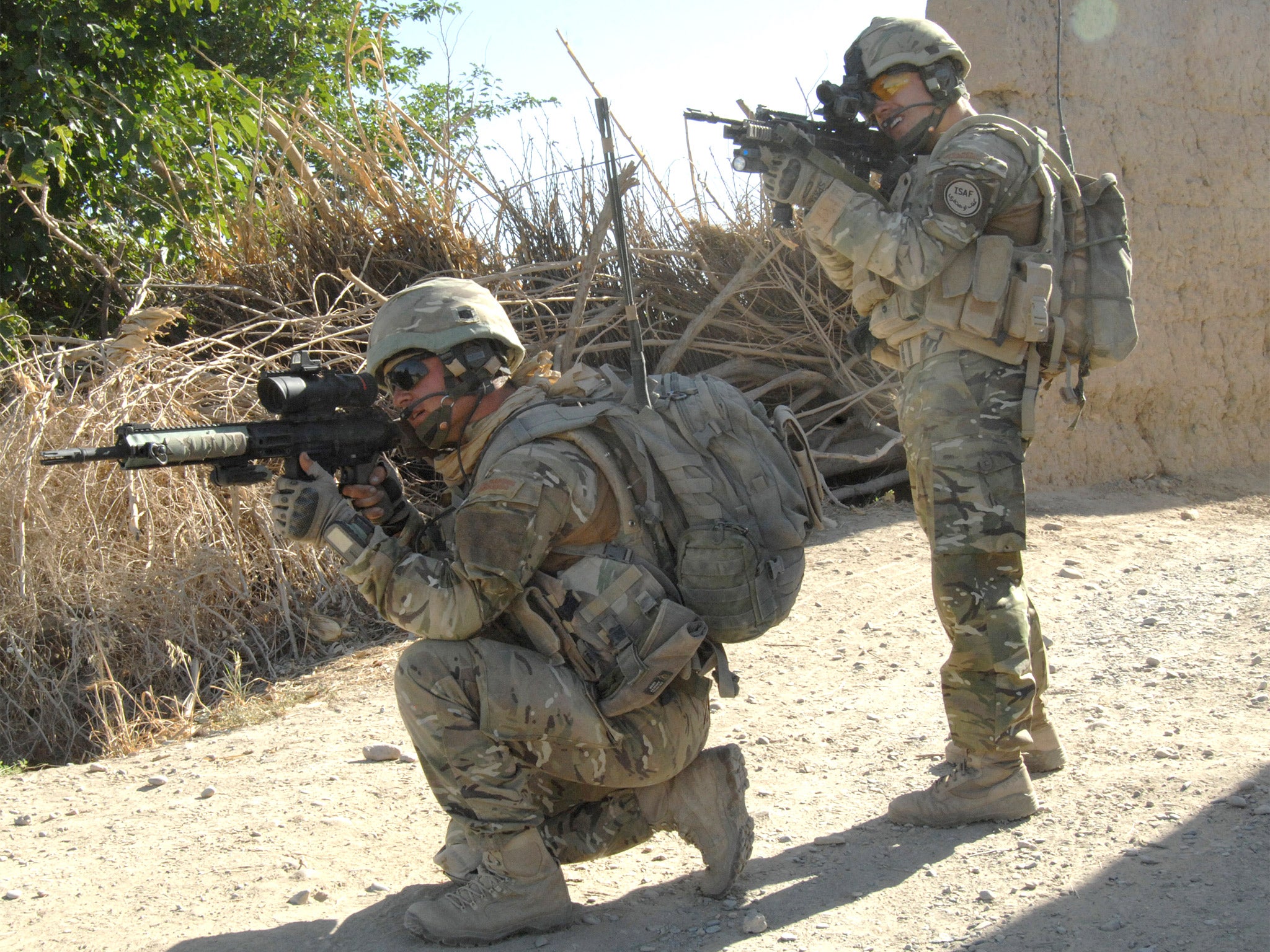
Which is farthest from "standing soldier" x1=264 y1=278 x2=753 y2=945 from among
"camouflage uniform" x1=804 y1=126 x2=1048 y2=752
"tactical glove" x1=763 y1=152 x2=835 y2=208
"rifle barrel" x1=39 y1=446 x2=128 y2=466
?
"tactical glove" x1=763 y1=152 x2=835 y2=208

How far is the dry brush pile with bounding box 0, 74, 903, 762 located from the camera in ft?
14.9

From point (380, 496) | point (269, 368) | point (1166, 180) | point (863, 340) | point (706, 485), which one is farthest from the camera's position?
point (1166, 180)

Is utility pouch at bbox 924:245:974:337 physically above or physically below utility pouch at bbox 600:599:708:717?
above

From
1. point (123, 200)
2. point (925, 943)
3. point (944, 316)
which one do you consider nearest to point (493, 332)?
point (944, 316)

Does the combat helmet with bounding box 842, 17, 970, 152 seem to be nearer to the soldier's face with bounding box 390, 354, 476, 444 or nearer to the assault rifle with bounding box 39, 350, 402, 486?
the soldier's face with bounding box 390, 354, 476, 444

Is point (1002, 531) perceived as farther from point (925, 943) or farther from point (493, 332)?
point (493, 332)

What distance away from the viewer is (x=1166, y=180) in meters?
6.49

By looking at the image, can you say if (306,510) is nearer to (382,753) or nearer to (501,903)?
(501,903)

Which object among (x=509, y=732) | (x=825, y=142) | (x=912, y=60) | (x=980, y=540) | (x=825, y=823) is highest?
(x=912, y=60)

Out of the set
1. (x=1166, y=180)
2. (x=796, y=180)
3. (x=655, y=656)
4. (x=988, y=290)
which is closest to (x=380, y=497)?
(x=655, y=656)

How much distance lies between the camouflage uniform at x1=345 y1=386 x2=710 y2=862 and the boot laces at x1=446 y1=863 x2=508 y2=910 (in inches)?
3.4

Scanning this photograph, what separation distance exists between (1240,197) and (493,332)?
589 cm

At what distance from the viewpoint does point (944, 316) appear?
Result: 9.26ft

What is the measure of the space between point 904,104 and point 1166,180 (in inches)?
168
